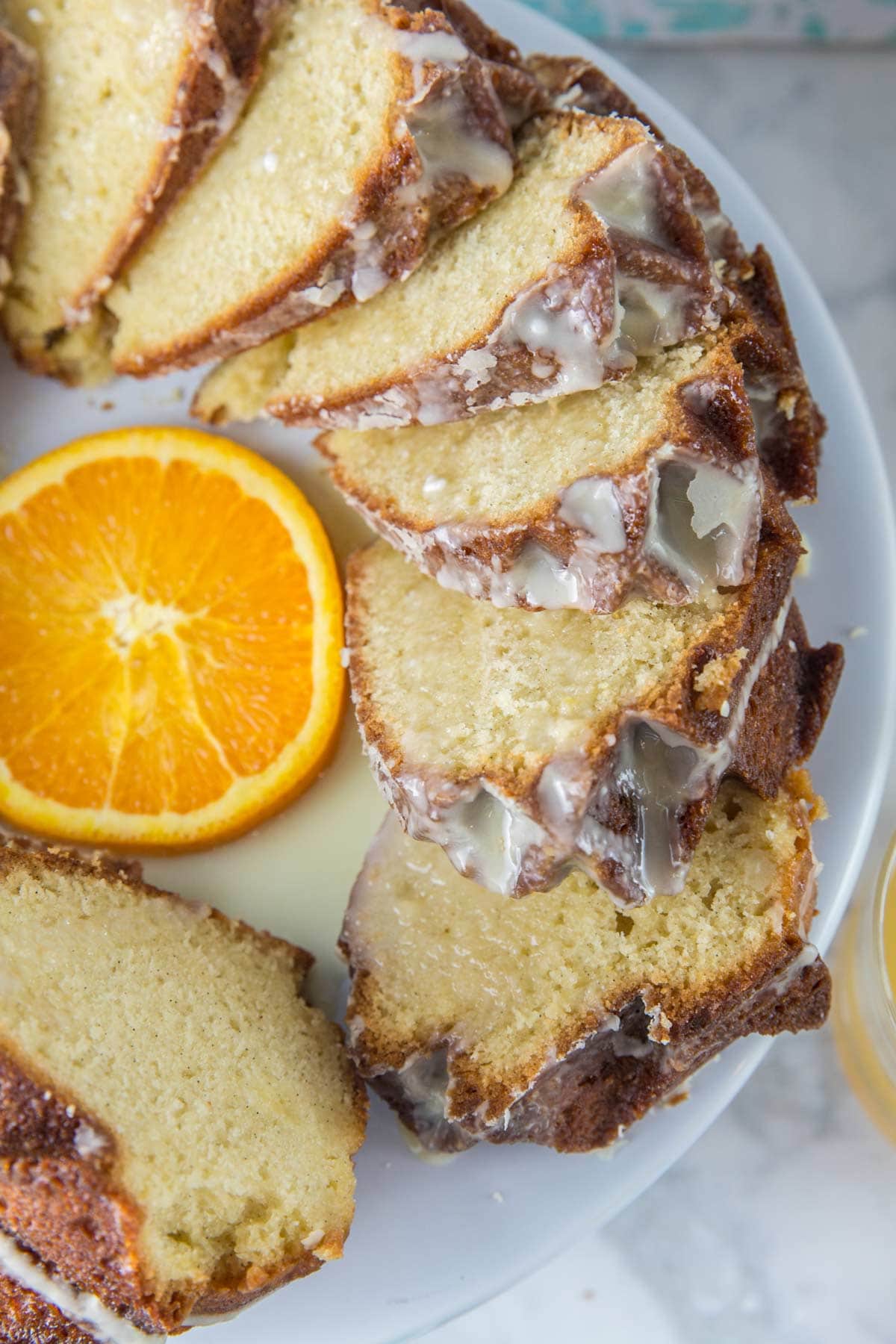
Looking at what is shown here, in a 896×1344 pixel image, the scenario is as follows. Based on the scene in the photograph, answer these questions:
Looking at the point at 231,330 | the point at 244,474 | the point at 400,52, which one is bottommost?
the point at 244,474

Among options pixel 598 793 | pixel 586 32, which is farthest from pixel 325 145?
pixel 598 793

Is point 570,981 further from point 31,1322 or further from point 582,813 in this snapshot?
point 31,1322

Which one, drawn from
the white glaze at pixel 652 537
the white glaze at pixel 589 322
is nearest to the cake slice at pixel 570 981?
the white glaze at pixel 652 537

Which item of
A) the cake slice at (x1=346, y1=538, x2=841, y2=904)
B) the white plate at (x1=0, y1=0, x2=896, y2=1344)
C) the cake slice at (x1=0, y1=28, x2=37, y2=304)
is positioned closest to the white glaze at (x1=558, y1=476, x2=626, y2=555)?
the cake slice at (x1=346, y1=538, x2=841, y2=904)

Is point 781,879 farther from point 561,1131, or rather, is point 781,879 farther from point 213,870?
point 213,870

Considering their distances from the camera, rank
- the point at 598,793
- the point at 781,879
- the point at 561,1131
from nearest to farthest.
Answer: the point at 598,793 < the point at 781,879 < the point at 561,1131

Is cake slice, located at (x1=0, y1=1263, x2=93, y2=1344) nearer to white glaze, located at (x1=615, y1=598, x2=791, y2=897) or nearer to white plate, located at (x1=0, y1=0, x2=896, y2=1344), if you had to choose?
white plate, located at (x1=0, y1=0, x2=896, y2=1344)
